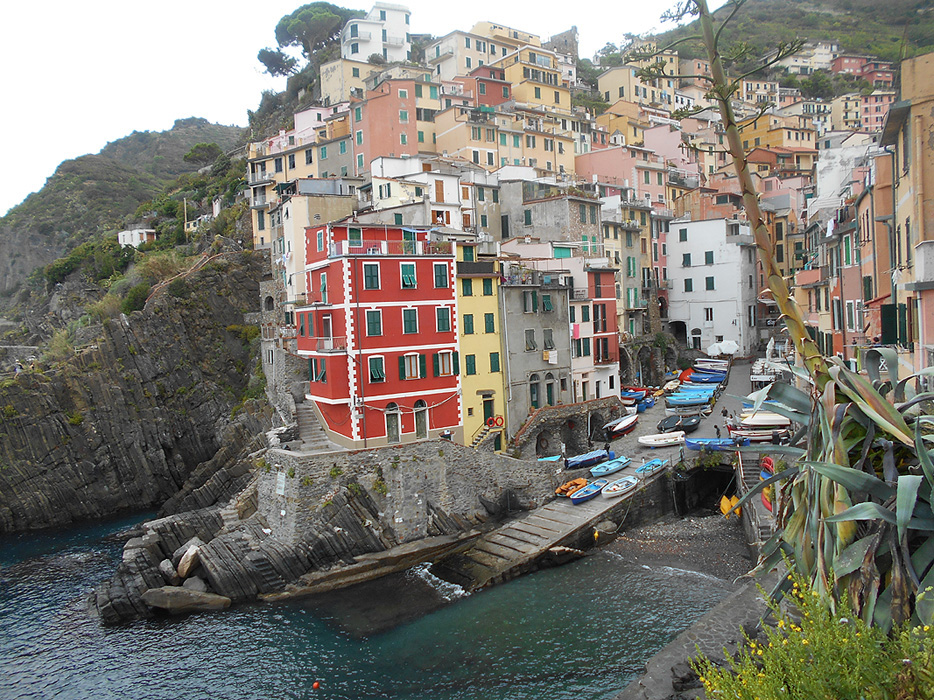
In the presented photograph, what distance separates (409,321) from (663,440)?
17.5m

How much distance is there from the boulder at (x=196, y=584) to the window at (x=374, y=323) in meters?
14.8

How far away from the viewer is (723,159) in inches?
3467

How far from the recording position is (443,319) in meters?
39.2

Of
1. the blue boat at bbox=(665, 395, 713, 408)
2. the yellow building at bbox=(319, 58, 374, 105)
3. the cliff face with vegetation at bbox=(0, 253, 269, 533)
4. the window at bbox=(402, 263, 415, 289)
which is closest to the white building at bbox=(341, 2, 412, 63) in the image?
the yellow building at bbox=(319, 58, 374, 105)

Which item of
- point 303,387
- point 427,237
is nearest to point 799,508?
point 427,237

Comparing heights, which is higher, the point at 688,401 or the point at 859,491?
the point at 859,491

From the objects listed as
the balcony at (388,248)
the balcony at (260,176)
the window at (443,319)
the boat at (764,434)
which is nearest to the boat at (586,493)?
the boat at (764,434)

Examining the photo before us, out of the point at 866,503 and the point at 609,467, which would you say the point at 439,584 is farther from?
the point at 866,503

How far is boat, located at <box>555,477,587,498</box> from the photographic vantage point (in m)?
37.0

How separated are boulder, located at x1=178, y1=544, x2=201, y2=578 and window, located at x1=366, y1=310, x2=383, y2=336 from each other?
1401 centimetres

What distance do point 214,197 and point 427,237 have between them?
45.9 metres

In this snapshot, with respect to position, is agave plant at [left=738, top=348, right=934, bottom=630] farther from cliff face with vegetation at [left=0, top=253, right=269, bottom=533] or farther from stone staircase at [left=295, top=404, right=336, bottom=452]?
cliff face with vegetation at [left=0, top=253, right=269, bottom=533]

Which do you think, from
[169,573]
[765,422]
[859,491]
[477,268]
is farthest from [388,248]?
[859,491]

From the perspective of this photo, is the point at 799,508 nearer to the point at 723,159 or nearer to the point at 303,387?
the point at 303,387
